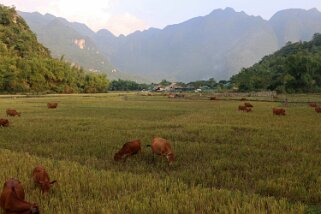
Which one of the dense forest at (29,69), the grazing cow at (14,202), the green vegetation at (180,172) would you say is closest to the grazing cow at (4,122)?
the green vegetation at (180,172)

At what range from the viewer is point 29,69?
8500 cm

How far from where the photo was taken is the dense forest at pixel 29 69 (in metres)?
82.7

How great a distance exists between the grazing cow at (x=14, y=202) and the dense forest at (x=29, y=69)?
8114 centimetres

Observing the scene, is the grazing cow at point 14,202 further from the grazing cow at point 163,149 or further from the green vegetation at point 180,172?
the grazing cow at point 163,149

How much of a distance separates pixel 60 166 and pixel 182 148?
3.95 metres

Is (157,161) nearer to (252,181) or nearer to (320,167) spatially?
(252,181)

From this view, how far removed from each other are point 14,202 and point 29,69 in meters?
85.6

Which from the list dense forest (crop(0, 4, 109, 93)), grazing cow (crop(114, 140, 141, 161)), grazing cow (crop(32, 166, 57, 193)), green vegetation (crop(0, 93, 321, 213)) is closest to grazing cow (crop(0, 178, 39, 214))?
Answer: green vegetation (crop(0, 93, 321, 213))

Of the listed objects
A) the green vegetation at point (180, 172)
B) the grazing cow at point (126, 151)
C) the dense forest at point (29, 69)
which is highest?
the dense forest at point (29, 69)

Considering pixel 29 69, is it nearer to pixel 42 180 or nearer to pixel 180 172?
pixel 180 172

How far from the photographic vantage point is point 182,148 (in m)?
10.7

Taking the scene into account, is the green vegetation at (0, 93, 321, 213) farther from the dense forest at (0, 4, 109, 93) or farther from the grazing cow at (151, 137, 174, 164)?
the dense forest at (0, 4, 109, 93)

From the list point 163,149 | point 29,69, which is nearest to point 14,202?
point 163,149

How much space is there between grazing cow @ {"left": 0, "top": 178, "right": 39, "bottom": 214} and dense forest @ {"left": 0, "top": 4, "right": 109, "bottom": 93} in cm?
8114
